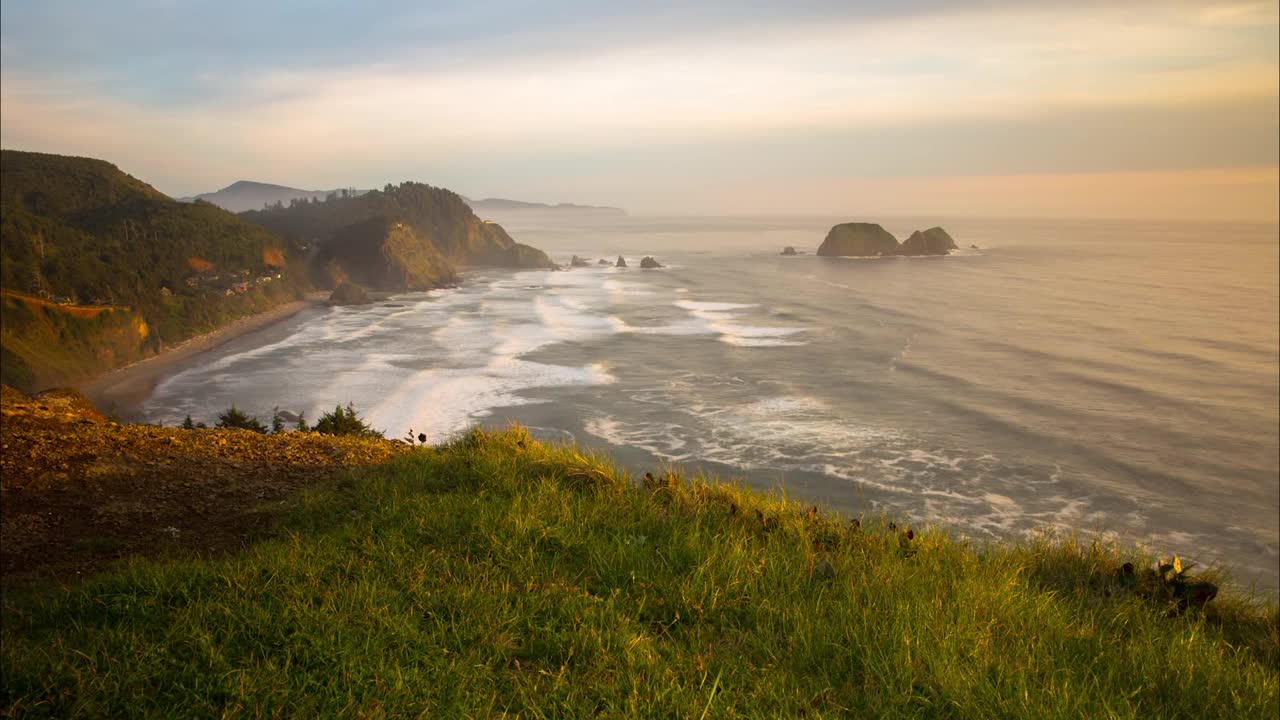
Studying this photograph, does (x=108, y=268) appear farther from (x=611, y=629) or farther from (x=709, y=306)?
(x=611, y=629)

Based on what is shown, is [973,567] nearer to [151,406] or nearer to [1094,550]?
[1094,550]

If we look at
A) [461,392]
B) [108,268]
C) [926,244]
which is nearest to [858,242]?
[926,244]

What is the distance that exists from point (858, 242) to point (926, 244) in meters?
12.6

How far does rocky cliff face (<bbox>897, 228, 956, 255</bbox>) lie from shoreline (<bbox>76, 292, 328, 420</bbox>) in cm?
10454

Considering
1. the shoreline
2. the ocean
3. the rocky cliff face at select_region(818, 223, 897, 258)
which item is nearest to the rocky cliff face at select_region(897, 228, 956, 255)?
the rocky cliff face at select_region(818, 223, 897, 258)

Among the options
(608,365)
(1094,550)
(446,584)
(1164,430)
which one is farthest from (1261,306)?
(446,584)

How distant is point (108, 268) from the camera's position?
5031cm

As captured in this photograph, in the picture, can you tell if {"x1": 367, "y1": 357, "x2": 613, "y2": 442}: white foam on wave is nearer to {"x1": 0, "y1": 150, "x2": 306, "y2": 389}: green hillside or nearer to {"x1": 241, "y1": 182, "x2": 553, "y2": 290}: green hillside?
{"x1": 0, "y1": 150, "x2": 306, "y2": 389}: green hillside

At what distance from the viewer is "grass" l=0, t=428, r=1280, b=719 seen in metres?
3.30

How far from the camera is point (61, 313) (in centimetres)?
4031

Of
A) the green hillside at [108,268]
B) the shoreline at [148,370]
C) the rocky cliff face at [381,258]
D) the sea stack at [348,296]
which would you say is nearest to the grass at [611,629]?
the shoreline at [148,370]

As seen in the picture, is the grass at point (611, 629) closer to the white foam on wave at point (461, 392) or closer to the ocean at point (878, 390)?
the ocean at point (878, 390)

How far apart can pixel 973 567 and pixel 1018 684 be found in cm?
169

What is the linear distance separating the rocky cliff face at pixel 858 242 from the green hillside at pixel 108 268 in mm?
88377
